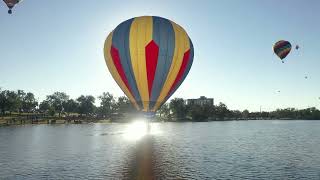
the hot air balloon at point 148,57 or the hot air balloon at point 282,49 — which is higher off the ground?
the hot air balloon at point 282,49

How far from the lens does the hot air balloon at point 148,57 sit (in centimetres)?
6412

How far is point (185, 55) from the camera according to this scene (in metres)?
66.6

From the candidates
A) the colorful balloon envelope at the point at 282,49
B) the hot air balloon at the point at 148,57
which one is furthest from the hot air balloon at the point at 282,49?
the hot air balloon at the point at 148,57

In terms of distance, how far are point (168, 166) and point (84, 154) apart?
18158mm

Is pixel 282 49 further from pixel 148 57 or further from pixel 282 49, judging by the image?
pixel 148 57

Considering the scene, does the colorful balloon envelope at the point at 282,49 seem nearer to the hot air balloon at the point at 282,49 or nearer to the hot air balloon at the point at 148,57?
the hot air balloon at the point at 282,49

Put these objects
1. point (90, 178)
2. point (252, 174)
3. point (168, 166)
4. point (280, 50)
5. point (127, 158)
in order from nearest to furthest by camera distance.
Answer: point (90, 178) < point (252, 174) < point (168, 166) < point (127, 158) < point (280, 50)

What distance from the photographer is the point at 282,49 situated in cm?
10781

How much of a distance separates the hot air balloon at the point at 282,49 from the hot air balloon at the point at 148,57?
50158 millimetres

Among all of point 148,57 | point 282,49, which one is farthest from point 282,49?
point 148,57

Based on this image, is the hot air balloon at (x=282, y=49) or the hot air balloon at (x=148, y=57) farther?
the hot air balloon at (x=282, y=49)

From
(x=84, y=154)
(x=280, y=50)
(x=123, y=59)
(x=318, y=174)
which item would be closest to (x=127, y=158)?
(x=84, y=154)

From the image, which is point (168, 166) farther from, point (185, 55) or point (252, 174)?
point (185, 55)

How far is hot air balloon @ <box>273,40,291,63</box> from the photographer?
353 ft
